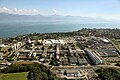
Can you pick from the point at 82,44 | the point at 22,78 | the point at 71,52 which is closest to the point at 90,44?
the point at 82,44

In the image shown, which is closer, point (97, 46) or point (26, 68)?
point (26, 68)

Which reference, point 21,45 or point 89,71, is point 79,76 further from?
point 21,45

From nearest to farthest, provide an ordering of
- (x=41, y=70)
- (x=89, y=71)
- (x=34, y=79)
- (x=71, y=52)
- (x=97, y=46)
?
(x=34, y=79) → (x=41, y=70) → (x=89, y=71) → (x=71, y=52) → (x=97, y=46)

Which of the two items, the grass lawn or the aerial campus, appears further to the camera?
the aerial campus

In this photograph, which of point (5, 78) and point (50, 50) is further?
point (50, 50)

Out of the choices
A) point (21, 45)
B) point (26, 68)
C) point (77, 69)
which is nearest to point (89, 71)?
point (77, 69)

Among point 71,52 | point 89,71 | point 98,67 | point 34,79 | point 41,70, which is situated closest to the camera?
point 34,79

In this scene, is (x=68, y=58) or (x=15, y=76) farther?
(x=68, y=58)

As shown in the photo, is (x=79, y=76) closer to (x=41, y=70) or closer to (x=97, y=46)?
(x=41, y=70)

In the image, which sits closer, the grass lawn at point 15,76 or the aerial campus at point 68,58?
the grass lawn at point 15,76
